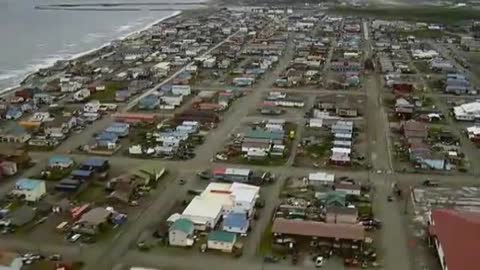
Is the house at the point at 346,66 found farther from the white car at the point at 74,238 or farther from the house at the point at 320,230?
the white car at the point at 74,238

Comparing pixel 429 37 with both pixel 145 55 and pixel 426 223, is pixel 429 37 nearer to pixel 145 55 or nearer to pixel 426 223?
pixel 145 55

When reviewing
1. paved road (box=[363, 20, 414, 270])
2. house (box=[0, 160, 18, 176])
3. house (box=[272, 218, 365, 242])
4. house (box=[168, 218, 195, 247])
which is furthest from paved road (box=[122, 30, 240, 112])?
house (box=[272, 218, 365, 242])

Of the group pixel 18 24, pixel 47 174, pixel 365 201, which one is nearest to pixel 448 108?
pixel 365 201

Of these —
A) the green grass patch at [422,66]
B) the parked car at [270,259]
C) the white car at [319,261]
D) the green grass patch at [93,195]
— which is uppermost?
the white car at [319,261]

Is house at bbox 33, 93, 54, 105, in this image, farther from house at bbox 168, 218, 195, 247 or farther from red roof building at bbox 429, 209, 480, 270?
red roof building at bbox 429, 209, 480, 270

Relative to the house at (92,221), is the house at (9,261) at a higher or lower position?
higher

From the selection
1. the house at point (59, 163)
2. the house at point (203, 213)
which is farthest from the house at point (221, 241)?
the house at point (59, 163)
